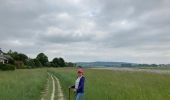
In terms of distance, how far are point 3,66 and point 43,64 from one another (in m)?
86.2

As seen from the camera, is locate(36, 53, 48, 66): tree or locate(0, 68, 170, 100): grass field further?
locate(36, 53, 48, 66): tree

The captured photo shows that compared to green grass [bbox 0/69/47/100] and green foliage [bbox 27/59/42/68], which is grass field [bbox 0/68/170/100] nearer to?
green grass [bbox 0/69/47/100]

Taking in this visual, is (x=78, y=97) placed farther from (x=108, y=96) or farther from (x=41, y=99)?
(x=41, y=99)

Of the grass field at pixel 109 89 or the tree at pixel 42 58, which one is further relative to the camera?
the tree at pixel 42 58

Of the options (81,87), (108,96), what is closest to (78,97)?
(81,87)

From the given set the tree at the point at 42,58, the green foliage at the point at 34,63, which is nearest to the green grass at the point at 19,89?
the green foliage at the point at 34,63

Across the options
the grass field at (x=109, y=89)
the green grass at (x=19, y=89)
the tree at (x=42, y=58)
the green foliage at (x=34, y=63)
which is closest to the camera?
the grass field at (x=109, y=89)

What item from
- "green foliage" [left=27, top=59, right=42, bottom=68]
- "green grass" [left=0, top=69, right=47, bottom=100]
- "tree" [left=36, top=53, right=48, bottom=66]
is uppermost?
"tree" [left=36, top=53, right=48, bottom=66]

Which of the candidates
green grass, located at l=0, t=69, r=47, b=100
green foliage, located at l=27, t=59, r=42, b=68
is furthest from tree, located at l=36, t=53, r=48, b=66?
green grass, located at l=0, t=69, r=47, b=100

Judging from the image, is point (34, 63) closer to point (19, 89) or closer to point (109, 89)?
point (19, 89)

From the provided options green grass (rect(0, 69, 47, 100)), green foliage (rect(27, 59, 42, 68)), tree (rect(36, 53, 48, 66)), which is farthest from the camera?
tree (rect(36, 53, 48, 66))

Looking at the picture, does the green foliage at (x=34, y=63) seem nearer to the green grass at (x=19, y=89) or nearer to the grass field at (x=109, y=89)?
the green grass at (x=19, y=89)

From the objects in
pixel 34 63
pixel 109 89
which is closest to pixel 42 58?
pixel 34 63

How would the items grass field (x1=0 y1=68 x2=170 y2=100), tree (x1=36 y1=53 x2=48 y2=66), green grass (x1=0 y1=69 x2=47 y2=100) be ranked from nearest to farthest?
grass field (x1=0 y1=68 x2=170 y2=100) < green grass (x1=0 y1=69 x2=47 y2=100) < tree (x1=36 y1=53 x2=48 y2=66)
